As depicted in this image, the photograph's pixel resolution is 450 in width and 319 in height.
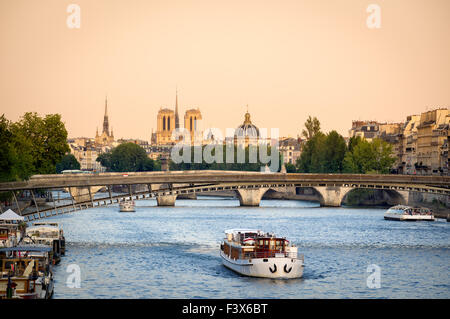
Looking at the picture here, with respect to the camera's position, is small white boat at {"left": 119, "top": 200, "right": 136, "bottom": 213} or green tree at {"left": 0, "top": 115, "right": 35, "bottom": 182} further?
small white boat at {"left": 119, "top": 200, "right": 136, "bottom": 213}

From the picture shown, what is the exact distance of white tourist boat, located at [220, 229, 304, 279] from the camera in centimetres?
3931

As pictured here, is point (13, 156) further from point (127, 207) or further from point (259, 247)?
point (259, 247)

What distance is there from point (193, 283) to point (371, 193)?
70343mm

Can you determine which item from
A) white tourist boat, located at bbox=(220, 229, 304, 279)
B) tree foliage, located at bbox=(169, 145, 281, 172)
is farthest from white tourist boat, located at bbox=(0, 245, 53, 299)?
tree foliage, located at bbox=(169, 145, 281, 172)

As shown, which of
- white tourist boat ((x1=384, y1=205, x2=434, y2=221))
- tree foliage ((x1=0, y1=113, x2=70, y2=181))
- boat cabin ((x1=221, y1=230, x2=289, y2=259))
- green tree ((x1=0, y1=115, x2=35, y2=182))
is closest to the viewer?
boat cabin ((x1=221, y1=230, x2=289, y2=259))

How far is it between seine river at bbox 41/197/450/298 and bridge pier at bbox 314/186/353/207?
18577 mm

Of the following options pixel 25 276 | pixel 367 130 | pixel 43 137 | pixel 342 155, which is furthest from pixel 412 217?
pixel 367 130

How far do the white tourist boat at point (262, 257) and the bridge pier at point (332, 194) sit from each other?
55358 mm

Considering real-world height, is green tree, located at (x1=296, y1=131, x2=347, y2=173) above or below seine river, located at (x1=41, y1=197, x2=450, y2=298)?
above

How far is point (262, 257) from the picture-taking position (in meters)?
40.8

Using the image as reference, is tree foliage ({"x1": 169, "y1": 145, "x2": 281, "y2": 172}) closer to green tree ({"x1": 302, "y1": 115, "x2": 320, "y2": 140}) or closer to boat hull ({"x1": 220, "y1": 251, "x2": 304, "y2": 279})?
green tree ({"x1": 302, "y1": 115, "x2": 320, "y2": 140})

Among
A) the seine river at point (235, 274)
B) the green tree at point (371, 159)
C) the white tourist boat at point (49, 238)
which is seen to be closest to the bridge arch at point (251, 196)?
the green tree at point (371, 159)

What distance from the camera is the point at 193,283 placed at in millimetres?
37812
